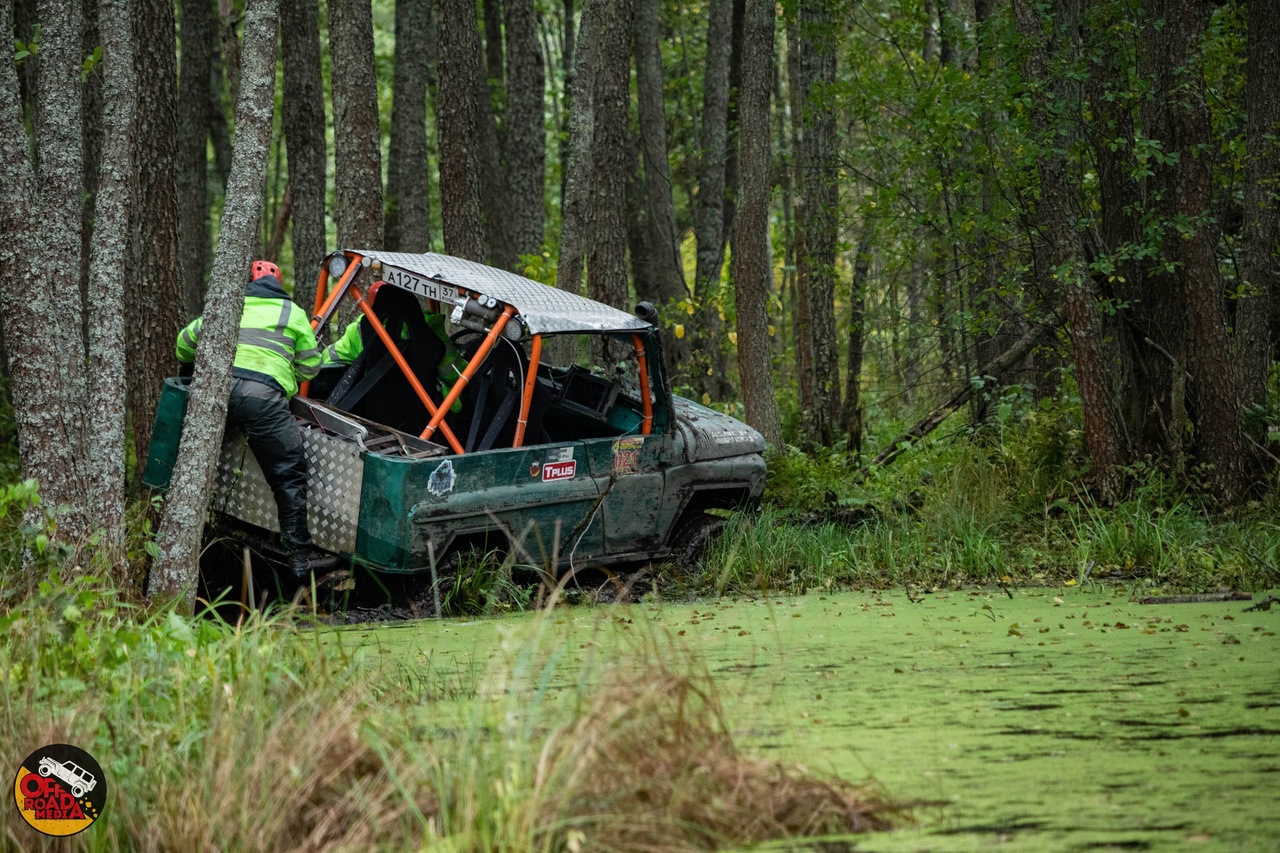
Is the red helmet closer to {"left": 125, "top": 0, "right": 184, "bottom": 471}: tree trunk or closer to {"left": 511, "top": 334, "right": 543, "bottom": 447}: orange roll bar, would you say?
{"left": 125, "top": 0, "right": 184, "bottom": 471}: tree trunk

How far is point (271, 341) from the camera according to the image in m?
7.72

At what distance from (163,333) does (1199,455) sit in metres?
7.89

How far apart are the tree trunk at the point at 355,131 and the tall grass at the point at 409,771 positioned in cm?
751

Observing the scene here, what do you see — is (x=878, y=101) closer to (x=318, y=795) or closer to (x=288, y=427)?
(x=288, y=427)

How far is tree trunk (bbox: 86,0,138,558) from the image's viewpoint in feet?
22.7

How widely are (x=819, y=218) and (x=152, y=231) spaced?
25.3 feet

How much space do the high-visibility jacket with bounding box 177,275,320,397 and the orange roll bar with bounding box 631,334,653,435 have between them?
215 centimetres

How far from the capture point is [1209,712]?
4711 millimetres

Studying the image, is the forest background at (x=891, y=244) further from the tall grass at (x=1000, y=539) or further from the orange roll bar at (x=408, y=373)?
the orange roll bar at (x=408, y=373)

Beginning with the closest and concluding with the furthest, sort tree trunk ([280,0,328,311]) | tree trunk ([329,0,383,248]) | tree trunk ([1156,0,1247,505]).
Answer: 1. tree trunk ([1156,0,1247,505])
2. tree trunk ([329,0,383,248])
3. tree trunk ([280,0,328,311])

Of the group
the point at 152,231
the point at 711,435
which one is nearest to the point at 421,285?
the point at 711,435

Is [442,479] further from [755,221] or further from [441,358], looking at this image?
[755,221]

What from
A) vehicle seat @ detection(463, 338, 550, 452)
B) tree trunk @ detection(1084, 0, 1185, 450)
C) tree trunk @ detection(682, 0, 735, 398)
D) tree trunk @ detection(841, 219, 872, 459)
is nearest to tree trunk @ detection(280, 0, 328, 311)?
tree trunk @ detection(682, 0, 735, 398)

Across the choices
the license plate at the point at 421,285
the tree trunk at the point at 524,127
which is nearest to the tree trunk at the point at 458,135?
the tree trunk at the point at 524,127
